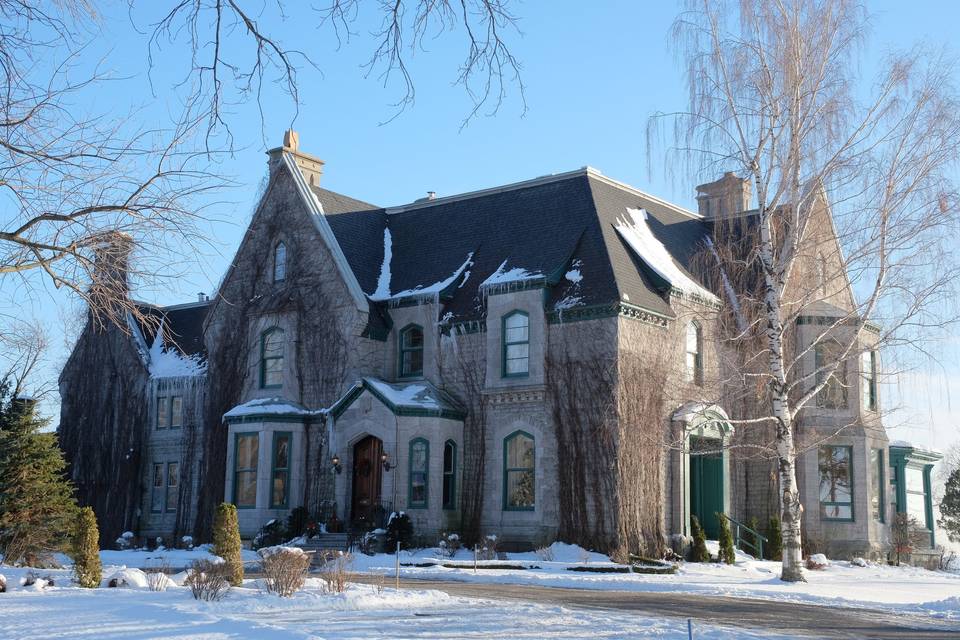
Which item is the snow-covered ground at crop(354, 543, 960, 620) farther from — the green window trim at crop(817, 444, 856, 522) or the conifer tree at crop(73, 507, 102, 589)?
the conifer tree at crop(73, 507, 102, 589)

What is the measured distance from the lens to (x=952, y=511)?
5172cm

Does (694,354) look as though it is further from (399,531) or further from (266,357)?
(266,357)

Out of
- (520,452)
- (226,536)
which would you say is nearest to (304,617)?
(226,536)

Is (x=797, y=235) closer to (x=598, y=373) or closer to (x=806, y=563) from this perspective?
(x=598, y=373)

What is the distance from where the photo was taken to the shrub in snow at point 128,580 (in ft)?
59.1

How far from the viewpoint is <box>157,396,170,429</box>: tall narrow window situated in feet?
128

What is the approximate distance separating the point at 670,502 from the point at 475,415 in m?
5.90

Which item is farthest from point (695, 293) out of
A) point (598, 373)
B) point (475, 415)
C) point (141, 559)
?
point (141, 559)

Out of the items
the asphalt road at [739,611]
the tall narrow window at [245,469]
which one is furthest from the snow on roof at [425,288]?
the asphalt road at [739,611]

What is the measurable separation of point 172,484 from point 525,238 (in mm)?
15579

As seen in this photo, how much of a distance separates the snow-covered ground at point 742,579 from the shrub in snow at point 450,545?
0.22 metres

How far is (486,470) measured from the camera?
30375 mm

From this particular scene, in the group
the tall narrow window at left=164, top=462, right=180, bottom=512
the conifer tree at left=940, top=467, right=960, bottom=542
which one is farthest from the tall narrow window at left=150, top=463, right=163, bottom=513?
the conifer tree at left=940, top=467, right=960, bottom=542

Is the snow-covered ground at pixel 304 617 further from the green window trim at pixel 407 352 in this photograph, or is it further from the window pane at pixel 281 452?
the green window trim at pixel 407 352
